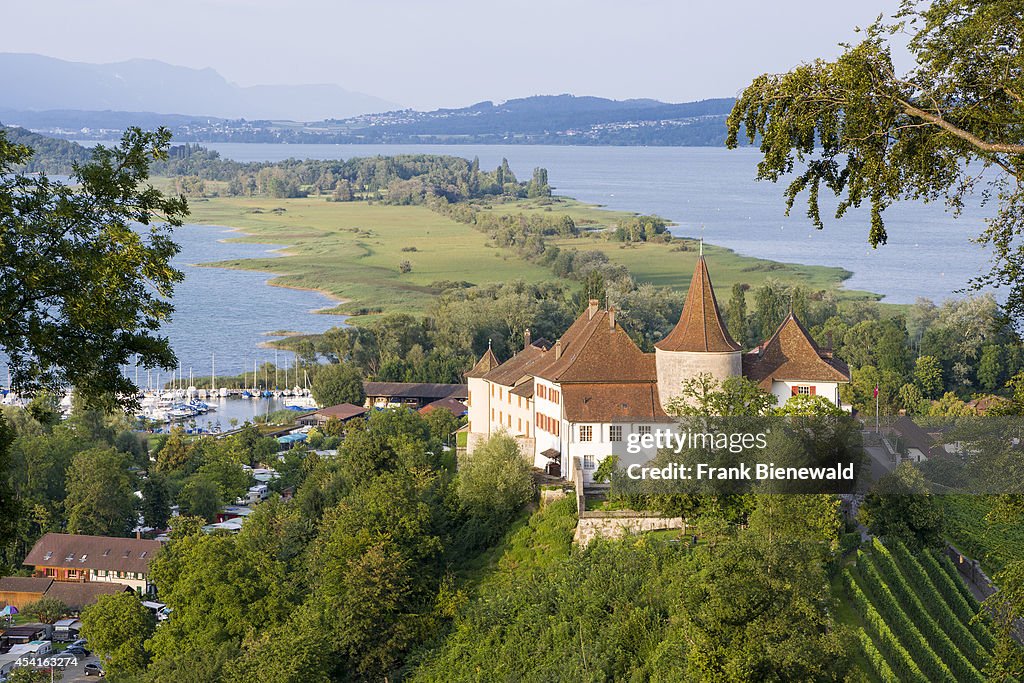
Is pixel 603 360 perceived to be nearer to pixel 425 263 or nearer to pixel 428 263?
pixel 428 263

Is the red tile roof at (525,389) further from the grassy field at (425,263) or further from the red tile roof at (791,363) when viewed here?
the grassy field at (425,263)

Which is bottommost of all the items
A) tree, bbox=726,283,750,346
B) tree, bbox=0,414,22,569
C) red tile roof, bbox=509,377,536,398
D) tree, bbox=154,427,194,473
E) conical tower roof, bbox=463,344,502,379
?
tree, bbox=154,427,194,473

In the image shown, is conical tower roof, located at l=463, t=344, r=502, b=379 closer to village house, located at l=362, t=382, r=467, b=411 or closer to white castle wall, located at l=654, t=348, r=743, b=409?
white castle wall, located at l=654, t=348, r=743, b=409

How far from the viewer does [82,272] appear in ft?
44.7

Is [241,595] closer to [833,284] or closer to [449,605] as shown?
[449,605]

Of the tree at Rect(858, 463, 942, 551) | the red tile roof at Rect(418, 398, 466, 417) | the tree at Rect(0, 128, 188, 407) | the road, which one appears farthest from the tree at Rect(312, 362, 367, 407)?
the tree at Rect(0, 128, 188, 407)

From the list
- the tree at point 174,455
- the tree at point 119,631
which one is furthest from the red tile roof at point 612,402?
the tree at point 174,455

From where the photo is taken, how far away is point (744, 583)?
70.7 feet

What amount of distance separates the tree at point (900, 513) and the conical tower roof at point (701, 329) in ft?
18.9

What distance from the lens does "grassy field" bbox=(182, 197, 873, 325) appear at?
118m

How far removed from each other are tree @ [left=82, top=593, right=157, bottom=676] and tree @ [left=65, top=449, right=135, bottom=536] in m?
14.7

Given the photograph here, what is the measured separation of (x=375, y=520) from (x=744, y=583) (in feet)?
50.8

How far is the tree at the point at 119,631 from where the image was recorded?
38906 millimetres

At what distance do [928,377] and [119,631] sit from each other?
44023mm
